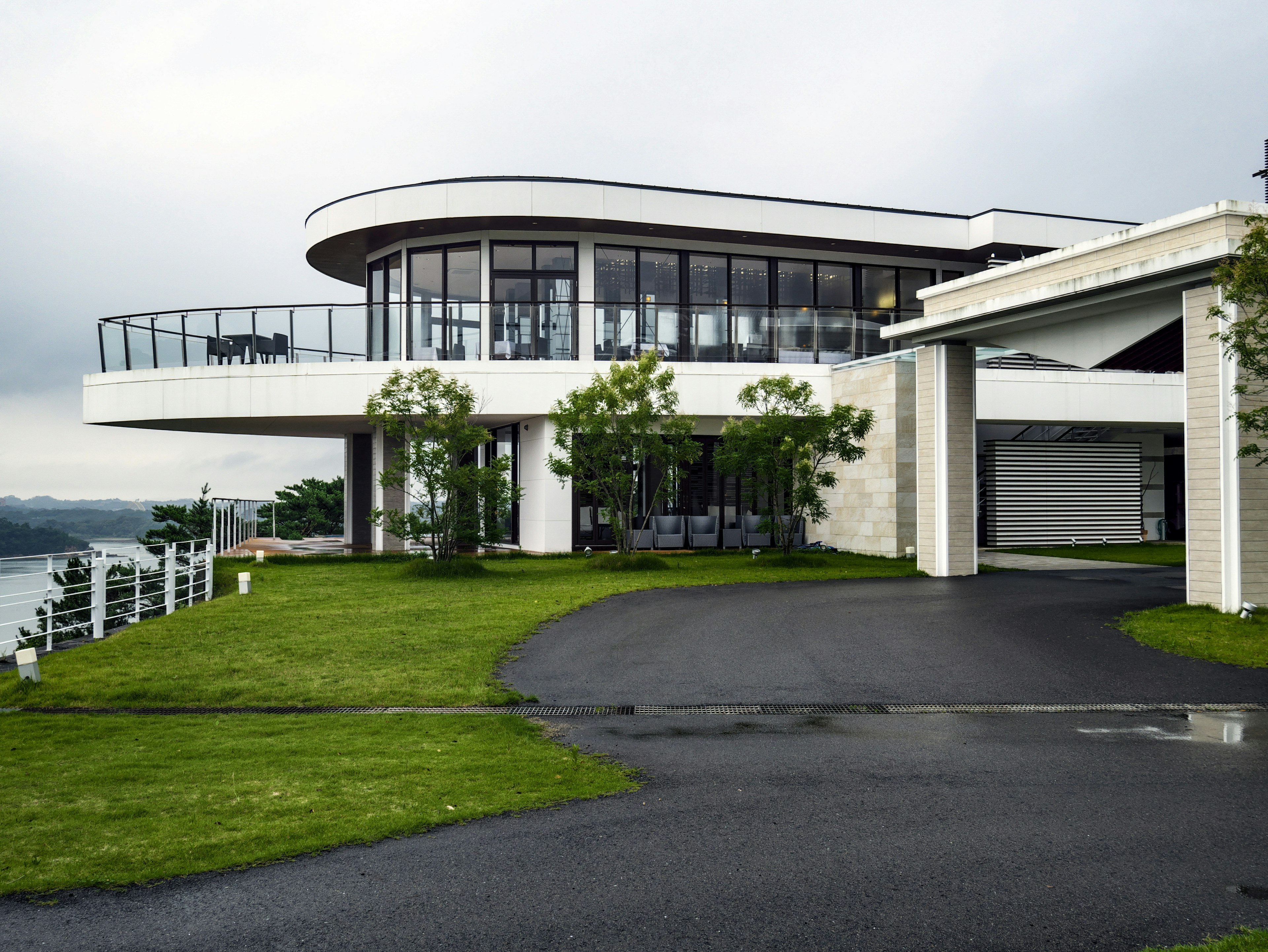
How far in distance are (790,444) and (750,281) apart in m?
9.46

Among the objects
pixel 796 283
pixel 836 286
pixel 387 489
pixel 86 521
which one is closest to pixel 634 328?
pixel 796 283

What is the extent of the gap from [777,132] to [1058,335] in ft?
276

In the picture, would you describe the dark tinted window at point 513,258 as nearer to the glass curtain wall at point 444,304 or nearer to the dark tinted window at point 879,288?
the glass curtain wall at point 444,304

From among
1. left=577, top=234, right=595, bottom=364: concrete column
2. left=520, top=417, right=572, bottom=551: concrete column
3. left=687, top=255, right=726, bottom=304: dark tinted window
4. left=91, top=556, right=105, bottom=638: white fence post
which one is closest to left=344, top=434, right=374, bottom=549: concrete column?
left=520, top=417, right=572, bottom=551: concrete column

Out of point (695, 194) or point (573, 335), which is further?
point (695, 194)

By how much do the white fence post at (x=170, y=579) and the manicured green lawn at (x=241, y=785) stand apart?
598 centimetres

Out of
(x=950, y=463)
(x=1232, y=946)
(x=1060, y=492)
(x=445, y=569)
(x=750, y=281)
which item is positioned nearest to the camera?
(x=1232, y=946)

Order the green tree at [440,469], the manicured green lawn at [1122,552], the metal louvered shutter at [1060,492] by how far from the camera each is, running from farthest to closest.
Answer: the metal louvered shutter at [1060,492] < the manicured green lawn at [1122,552] < the green tree at [440,469]

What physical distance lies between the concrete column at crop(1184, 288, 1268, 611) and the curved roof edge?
14828 millimetres

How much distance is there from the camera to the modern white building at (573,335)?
22.5 metres

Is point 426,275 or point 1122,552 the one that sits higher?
point 426,275

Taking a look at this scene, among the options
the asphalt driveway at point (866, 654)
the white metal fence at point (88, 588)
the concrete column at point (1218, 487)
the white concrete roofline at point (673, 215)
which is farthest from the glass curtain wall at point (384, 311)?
the concrete column at point (1218, 487)

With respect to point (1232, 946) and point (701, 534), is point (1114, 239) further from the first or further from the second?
point (701, 534)

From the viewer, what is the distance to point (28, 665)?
8.22m
